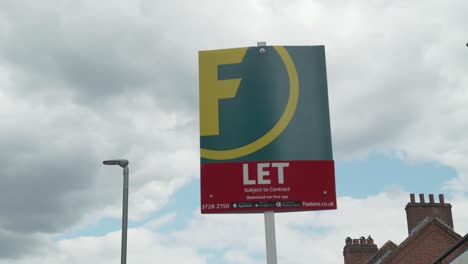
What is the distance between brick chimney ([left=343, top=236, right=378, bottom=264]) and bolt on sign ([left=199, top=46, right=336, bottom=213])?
2281 cm

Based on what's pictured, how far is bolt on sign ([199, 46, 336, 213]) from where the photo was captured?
9.77m

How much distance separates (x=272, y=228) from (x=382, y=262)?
61.4 ft

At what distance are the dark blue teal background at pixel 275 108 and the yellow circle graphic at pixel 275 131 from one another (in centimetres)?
6

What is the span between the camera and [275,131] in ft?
33.1

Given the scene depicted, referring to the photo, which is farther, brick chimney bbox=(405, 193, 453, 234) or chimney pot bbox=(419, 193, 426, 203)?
chimney pot bbox=(419, 193, 426, 203)

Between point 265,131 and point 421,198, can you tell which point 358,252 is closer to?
point 421,198

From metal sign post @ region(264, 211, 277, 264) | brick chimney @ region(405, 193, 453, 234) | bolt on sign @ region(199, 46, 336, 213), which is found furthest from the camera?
brick chimney @ region(405, 193, 453, 234)

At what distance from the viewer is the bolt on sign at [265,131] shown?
32.0 ft

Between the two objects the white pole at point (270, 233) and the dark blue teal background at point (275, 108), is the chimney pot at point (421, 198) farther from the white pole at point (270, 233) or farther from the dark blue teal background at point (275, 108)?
the white pole at point (270, 233)

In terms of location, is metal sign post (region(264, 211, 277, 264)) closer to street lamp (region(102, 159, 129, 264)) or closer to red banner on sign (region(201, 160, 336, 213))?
red banner on sign (region(201, 160, 336, 213))

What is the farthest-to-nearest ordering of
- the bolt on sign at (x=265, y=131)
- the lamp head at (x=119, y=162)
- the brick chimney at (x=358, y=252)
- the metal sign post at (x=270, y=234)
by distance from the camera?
the brick chimney at (x=358, y=252)
the lamp head at (x=119, y=162)
the bolt on sign at (x=265, y=131)
the metal sign post at (x=270, y=234)

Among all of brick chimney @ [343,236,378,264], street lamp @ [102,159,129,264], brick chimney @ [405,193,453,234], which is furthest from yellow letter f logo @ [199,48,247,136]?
brick chimney @ [343,236,378,264]

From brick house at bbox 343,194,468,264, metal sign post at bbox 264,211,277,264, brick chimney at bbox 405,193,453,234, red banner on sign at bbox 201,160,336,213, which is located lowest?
metal sign post at bbox 264,211,277,264

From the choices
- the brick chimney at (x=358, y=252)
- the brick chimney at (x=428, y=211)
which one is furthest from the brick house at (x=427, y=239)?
the brick chimney at (x=358, y=252)
